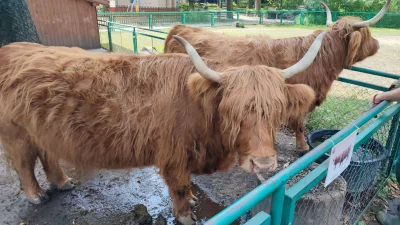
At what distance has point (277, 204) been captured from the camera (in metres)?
1.30

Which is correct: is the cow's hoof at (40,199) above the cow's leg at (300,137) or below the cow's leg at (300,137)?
below

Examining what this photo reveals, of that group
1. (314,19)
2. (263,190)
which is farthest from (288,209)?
(314,19)

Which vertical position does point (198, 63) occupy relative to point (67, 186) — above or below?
above

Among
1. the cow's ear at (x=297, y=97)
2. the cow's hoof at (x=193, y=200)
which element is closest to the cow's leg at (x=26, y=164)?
the cow's hoof at (x=193, y=200)

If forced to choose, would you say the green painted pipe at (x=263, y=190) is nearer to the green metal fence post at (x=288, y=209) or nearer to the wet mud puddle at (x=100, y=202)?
the green metal fence post at (x=288, y=209)

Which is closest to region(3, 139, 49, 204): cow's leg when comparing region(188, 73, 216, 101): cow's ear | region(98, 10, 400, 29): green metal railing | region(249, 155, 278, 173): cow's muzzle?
region(188, 73, 216, 101): cow's ear

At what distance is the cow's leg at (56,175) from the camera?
3.24 metres

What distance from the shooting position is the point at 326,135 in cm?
401

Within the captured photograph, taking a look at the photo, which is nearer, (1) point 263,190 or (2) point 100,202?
(1) point 263,190

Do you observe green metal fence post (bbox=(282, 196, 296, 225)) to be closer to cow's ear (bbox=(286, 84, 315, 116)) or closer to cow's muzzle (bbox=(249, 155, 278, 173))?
cow's muzzle (bbox=(249, 155, 278, 173))

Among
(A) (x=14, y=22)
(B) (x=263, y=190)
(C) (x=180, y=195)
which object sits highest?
(A) (x=14, y=22)

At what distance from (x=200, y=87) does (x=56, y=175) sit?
2.16 m

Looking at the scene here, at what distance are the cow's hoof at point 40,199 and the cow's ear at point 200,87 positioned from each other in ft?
6.98

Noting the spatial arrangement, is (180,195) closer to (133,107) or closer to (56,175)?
(133,107)
